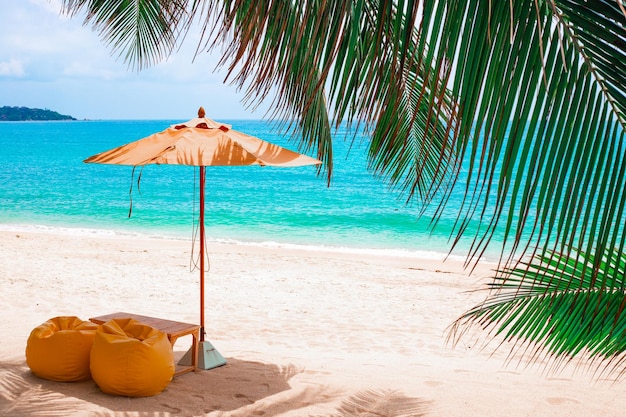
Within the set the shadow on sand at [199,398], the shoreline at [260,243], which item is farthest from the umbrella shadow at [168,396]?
the shoreline at [260,243]

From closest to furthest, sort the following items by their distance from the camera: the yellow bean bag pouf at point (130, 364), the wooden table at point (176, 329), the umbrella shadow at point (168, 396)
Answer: the umbrella shadow at point (168, 396) < the yellow bean bag pouf at point (130, 364) < the wooden table at point (176, 329)

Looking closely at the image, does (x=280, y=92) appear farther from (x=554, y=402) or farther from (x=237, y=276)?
(x=237, y=276)

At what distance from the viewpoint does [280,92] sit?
1.77 meters

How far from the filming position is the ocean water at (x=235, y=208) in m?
21.9

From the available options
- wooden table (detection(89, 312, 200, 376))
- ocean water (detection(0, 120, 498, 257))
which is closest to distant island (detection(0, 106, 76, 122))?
ocean water (detection(0, 120, 498, 257))

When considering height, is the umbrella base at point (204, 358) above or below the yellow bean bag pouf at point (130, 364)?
below

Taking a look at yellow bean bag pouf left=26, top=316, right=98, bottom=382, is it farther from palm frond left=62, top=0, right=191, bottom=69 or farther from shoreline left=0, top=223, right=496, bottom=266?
shoreline left=0, top=223, right=496, bottom=266

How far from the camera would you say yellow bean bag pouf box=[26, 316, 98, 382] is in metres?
4.72

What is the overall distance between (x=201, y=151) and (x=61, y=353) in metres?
1.72

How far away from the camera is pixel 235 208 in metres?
31.0

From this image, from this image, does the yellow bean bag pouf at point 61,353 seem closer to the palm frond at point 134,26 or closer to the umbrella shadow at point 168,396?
the umbrella shadow at point 168,396

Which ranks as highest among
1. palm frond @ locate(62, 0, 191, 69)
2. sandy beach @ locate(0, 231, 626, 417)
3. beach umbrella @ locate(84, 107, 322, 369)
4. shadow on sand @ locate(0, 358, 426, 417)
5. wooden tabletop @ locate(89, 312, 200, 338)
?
palm frond @ locate(62, 0, 191, 69)

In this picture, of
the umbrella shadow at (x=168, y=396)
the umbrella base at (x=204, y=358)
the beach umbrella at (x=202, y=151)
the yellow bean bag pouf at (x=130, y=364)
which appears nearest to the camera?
the umbrella shadow at (x=168, y=396)

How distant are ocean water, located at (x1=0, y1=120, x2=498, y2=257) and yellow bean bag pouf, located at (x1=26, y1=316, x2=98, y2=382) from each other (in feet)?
18.5
